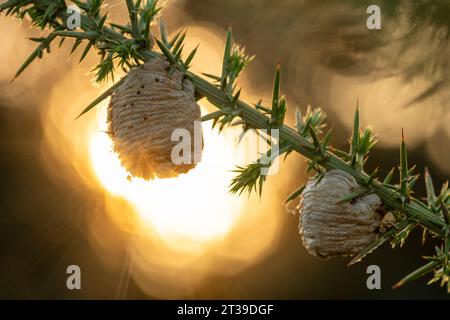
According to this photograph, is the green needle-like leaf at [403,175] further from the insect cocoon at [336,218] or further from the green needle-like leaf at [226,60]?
the green needle-like leaf at [226,60]

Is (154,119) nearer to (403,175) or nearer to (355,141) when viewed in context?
(355,141)

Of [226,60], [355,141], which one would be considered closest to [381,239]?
[355,141]

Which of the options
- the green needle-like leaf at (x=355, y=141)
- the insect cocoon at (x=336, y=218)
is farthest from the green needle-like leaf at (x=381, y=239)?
the green needle-like leaf at (x=355, y=141)

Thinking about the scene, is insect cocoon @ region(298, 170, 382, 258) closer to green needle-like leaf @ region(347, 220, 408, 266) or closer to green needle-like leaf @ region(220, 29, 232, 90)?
green needle-like leaf @ region(347, 220, 408, 266)

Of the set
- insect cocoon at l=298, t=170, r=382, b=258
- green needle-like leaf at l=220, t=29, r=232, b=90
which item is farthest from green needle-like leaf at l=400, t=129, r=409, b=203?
green needle-like leaf at l=220, t=29, r=232, b=90

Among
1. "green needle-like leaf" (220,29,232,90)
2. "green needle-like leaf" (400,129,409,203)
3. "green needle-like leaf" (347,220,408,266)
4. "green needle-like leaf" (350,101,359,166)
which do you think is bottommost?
"green needle-like leaf" (347,220,408,266)
